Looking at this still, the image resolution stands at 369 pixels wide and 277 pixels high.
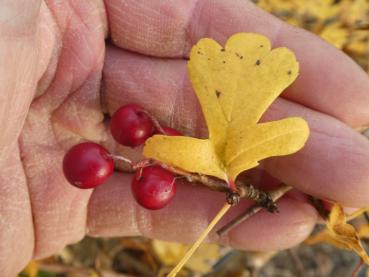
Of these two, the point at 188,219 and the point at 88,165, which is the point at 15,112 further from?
the point at 188,219

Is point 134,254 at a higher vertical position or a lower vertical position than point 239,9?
lower

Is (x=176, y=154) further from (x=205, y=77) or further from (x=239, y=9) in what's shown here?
(x=239, y=9)

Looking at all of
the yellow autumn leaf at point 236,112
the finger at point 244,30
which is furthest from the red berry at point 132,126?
the finger at point 244,30

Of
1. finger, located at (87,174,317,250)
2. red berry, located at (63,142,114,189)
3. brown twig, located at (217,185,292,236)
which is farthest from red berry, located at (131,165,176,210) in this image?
finger, located at (87,174,317,250)

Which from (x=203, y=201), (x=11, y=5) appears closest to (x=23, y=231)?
(x=203, y=201)

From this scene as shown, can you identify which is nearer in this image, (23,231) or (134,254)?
(23,231)

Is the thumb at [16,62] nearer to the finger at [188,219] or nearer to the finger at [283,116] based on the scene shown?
the finger at [283,116]

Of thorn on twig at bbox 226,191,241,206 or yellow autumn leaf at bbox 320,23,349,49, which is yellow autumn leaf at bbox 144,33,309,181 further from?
yellow autumn leaf at bbox 320,23,349,49
